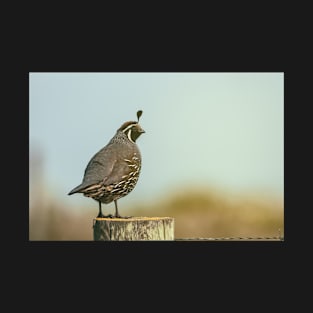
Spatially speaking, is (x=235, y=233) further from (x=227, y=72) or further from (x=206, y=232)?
(x=227, y=72)

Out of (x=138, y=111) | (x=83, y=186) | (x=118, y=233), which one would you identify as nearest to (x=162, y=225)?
(x=118, y=233)

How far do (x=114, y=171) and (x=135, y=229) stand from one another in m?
1.12

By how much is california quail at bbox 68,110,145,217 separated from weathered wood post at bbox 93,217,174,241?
655mm

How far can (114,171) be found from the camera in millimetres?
9461

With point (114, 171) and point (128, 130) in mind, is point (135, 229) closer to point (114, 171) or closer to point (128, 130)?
point (114, 171)

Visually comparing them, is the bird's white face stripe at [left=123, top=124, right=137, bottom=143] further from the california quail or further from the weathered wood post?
the weathered wood post

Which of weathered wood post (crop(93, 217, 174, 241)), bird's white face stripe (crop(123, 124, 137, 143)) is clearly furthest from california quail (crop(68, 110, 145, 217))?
weathered wood post (crop(93, 217, 174, 241))

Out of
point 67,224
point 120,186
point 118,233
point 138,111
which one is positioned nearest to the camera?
point 118,233

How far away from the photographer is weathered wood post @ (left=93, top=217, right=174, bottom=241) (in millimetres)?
8594

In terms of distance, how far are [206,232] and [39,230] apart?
8.39 ft

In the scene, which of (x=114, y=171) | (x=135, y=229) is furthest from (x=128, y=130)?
(x=135, y=229)

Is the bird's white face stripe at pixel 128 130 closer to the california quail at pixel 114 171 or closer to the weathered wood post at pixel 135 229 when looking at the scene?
the california quail at pixel 114 171

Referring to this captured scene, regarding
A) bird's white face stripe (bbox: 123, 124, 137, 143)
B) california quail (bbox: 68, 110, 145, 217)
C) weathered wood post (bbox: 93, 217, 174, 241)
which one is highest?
bird's white face stripe (bbox: 123, 124, 137, 143)

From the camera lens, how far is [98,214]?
9.55 metres
